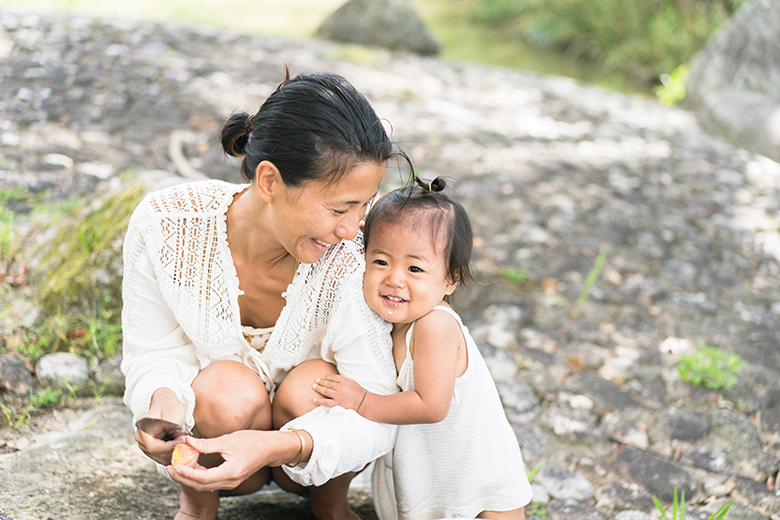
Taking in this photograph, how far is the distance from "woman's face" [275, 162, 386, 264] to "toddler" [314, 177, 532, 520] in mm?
120

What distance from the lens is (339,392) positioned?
1.67m

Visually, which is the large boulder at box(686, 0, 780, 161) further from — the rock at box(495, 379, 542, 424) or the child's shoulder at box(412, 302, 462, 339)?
the child's shoulder at box(412, 302, 462, 339)

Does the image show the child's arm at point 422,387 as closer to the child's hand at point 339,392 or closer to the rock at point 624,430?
the child's hand at point 339,392

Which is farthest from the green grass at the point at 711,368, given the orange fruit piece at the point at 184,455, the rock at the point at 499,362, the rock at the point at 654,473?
the orange fruit piece at the point at 184,455

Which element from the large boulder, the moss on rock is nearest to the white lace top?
the moss on rock

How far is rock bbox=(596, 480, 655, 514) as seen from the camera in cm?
207

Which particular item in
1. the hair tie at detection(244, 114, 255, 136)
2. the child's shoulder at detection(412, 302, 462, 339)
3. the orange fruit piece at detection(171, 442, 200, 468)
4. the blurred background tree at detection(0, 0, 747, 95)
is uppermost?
the hair tie at detection(244, 114, 255, 136)

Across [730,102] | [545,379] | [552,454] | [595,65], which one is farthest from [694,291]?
[595,65]

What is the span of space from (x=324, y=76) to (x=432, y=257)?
0.49 m

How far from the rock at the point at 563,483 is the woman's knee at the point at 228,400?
93cm

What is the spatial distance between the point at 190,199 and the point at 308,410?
60 centimetres

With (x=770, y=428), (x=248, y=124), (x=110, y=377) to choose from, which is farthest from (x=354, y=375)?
(x=770, y=428)

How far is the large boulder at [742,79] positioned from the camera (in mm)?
5754

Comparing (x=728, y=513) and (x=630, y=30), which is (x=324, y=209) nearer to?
(x=728, y=513)
